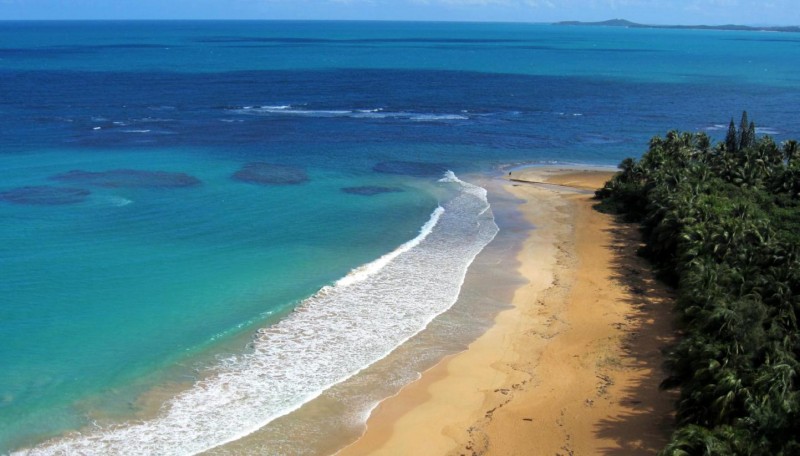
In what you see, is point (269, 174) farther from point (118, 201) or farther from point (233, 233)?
point (233, 233)

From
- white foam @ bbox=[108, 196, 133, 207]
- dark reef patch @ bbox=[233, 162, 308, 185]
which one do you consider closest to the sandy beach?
dark reef patch @ bbox=[233, 162, 308, 185]

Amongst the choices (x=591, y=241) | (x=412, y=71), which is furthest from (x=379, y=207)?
(x=412, y=71)

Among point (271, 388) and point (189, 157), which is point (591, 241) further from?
point (189, 157)

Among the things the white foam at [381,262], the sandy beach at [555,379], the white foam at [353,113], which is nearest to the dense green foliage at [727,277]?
the sandy beach at [555,379]

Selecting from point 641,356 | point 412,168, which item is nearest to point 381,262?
point 641,356

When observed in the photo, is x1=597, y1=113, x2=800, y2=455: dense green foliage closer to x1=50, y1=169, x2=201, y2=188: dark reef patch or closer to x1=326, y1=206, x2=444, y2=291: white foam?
x1=326, y1=206, x2=444, y2=291: white foam

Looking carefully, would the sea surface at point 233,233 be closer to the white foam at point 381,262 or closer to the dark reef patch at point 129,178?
the white foam at point 381,262
